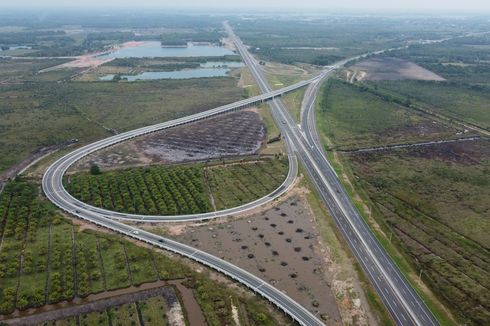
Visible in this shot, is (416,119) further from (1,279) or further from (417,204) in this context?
(1,279)

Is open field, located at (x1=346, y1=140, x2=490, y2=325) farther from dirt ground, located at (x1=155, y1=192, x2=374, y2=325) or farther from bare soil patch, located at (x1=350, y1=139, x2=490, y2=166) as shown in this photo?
dirt ground, located at (x1=155, y1=192, x2=374, y2=325)

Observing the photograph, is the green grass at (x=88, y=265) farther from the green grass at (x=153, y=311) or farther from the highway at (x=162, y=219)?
the green grass at (x=153, y=311)

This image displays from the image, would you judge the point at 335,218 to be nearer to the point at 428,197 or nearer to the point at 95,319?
the point at 428,197

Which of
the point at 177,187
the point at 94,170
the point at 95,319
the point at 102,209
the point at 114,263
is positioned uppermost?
the point at 94,170

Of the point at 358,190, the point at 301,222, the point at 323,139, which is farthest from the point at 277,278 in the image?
the point at 323,139

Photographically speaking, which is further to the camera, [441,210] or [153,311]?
[441,210]

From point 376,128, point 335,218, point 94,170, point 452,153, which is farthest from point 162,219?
point 376,128

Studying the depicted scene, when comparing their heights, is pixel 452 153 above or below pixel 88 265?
above
